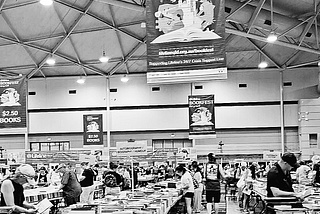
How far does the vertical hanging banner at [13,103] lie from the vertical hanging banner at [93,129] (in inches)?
318

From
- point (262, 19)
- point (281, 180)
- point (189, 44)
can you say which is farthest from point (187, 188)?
point (262, 19)

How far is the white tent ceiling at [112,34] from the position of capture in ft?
64.4

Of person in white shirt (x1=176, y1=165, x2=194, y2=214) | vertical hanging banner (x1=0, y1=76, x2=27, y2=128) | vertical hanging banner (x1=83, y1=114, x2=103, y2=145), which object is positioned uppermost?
vertical hanging banner (x1=0, y1=76, x2=27, y2=128)

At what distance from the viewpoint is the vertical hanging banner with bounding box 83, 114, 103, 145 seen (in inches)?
864

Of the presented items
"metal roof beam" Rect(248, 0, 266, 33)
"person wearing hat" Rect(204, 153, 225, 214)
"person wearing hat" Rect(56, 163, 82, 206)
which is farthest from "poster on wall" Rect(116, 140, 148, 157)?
"metal roof beam" Rect(248, 0, 266, 33)

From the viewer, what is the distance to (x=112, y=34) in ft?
81.9

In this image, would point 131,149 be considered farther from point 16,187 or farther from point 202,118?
point 202,118

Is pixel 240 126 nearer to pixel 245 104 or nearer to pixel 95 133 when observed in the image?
pixel 245 104

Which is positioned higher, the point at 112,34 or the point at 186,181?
the point at 112,34

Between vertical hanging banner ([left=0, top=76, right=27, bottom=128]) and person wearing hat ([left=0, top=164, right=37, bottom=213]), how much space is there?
22.0 ft

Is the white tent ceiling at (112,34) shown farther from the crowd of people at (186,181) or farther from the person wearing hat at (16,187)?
the person wearing hat at (16,187)

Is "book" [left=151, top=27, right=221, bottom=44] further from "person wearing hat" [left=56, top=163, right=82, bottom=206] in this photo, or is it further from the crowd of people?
"person wearing hat" [left=56, top=163, right=82, bottom=206]

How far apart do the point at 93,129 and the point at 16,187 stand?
15.7m

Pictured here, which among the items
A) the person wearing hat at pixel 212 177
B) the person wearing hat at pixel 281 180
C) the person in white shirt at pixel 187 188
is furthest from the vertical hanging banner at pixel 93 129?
the person wearing hat at pixel 281 180
